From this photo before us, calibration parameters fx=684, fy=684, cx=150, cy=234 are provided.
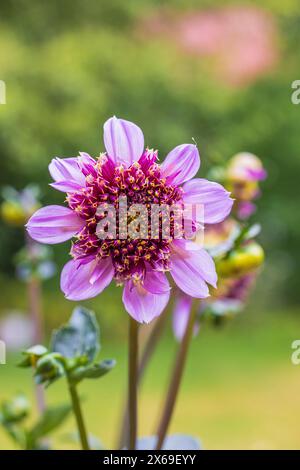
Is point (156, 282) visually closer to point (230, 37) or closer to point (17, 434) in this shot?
point (17, 434)

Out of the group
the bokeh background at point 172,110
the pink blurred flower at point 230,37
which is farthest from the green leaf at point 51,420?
the pink blurred flower at point 230,37

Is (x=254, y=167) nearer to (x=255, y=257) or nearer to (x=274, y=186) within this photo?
(x=255, y=257)

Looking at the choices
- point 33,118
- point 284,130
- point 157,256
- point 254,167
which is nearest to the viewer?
point 157,256

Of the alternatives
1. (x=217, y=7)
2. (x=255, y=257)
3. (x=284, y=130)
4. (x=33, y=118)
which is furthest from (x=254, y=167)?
(x=217, y=7)

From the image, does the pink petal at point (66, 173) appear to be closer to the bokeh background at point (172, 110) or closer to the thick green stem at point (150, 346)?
the thick green stem at point (150, 346)

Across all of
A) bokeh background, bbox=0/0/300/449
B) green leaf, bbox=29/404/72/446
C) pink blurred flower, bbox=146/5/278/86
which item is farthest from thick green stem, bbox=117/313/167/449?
pink blurred flower, bbox=146/5/278/86
